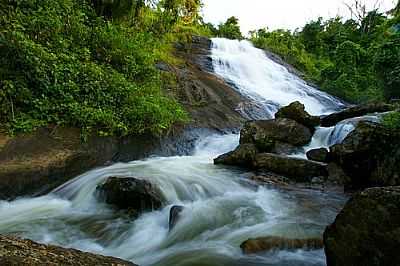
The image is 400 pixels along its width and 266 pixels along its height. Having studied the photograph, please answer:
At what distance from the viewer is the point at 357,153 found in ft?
21.1

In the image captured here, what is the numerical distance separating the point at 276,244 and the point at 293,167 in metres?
2.94

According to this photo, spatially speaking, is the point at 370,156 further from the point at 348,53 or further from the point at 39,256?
the point at 348,53

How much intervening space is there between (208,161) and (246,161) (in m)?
0.90

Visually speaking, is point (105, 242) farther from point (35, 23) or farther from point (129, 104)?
point (35, 23)

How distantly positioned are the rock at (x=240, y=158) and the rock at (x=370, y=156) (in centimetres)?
160

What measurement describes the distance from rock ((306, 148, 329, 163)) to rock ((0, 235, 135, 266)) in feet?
18.3

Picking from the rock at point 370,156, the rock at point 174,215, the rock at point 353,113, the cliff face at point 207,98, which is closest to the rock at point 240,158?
the rock at point 370,156

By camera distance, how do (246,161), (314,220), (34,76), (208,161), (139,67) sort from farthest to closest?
(139,67) < (208,161) < (246,161) < (34,76) < (314,220)

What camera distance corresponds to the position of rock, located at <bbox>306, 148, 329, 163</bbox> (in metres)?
7.35

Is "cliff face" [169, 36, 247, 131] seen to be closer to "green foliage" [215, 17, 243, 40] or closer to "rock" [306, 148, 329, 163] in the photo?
"rock" [306, 148, 329, 163]

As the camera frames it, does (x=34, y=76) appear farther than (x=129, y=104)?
No

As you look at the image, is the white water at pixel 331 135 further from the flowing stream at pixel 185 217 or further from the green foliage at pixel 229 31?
the green foliage at pixel 229 31

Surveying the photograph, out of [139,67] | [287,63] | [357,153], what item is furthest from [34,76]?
[287,63]

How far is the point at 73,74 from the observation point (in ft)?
22.7
